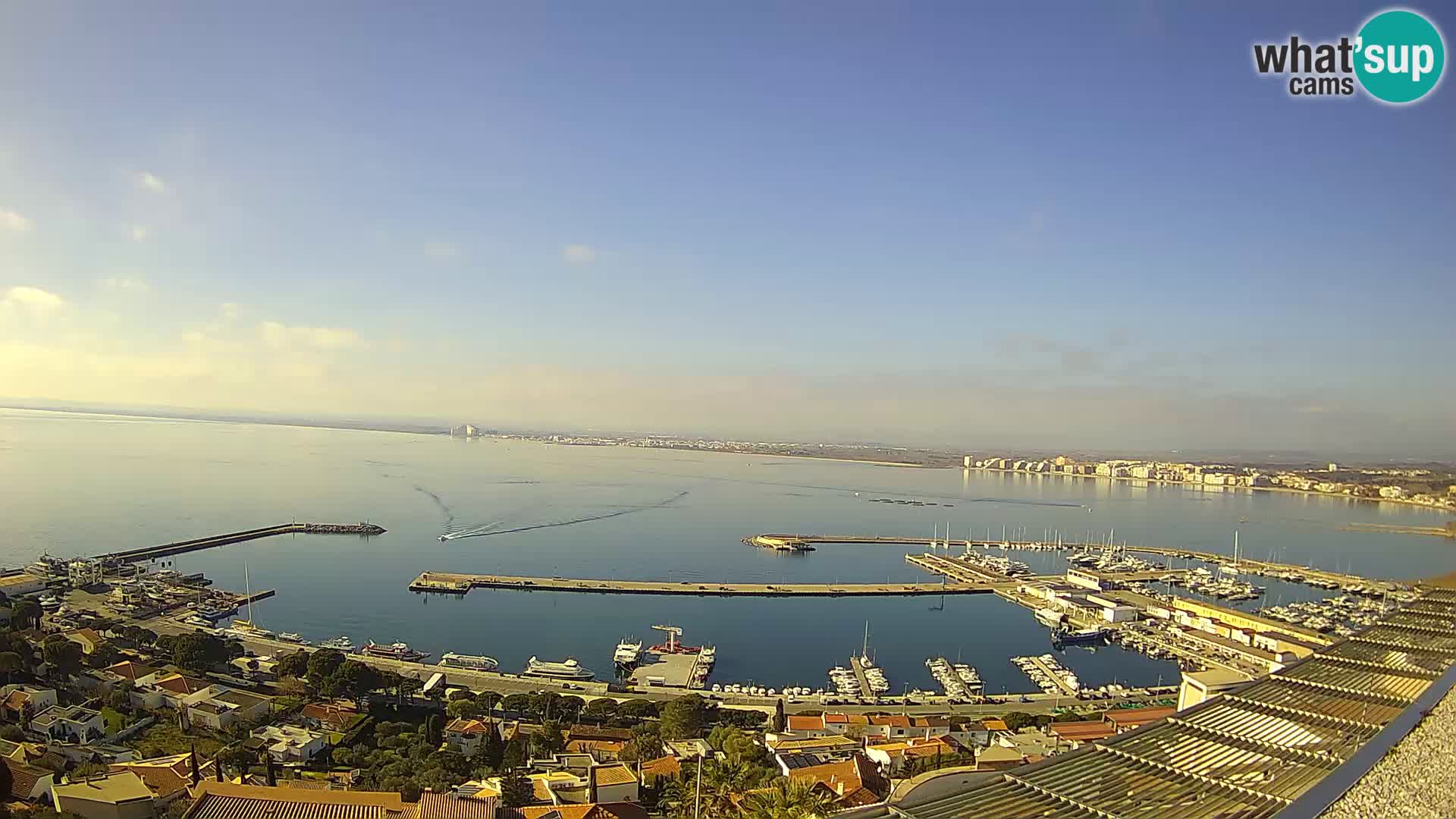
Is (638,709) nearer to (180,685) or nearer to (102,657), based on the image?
(180,685)

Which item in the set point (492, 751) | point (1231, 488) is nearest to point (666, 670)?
point (492, 751)

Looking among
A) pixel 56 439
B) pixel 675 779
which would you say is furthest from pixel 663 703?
pixel 56 439

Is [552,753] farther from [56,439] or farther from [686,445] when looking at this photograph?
[686,445]

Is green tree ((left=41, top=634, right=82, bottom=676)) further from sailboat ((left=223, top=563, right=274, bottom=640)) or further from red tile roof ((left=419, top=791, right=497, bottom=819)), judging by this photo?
red tile roof ((left=419, top=791, right=497, bottom=819))

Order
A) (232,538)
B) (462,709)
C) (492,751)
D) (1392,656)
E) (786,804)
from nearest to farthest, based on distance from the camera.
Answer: (786,804) → (1392,656) → (492,751) → (462,709) → (232,538)

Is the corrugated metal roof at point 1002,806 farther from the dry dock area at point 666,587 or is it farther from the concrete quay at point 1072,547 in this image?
the concrete quay at point 1072,547

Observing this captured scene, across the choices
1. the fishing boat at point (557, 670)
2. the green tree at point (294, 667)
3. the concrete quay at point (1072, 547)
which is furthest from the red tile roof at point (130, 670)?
the concrete quay at point (1072, 547)
